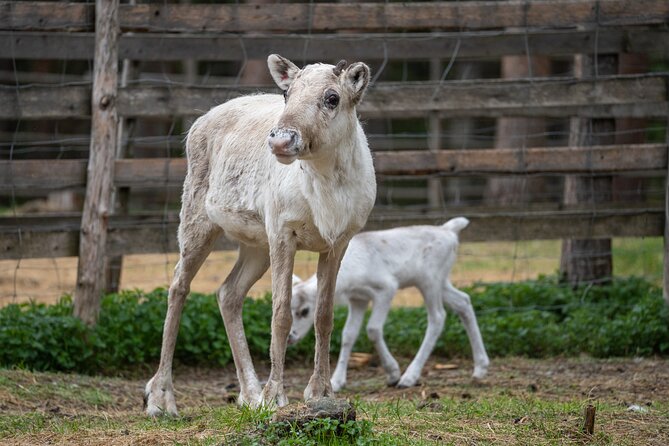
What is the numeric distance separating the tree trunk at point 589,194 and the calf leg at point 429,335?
2.15 metres

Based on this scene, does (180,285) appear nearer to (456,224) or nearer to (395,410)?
(395,410)

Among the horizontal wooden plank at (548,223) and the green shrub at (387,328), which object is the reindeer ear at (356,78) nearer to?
the green shrub at (387,328)

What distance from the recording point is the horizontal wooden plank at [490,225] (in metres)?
8.62

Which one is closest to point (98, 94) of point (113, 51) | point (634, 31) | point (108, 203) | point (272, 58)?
point (113, 51)

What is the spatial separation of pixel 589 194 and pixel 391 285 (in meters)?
2.76

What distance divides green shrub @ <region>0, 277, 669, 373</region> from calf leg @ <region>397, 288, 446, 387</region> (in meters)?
0.76

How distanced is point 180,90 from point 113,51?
0.67 m

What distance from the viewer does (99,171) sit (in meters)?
8.17

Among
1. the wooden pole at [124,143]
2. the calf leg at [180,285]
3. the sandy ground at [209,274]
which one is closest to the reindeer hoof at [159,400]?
the calf leg at [180,285]

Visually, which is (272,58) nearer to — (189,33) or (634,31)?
(189,33)

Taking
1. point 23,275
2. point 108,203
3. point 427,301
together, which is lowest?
point 23,275

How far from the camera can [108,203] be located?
8219mm

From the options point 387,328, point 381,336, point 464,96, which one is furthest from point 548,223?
point 381,336

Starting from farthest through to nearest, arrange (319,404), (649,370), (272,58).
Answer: (649,370) → (272,58) → (319,404)
